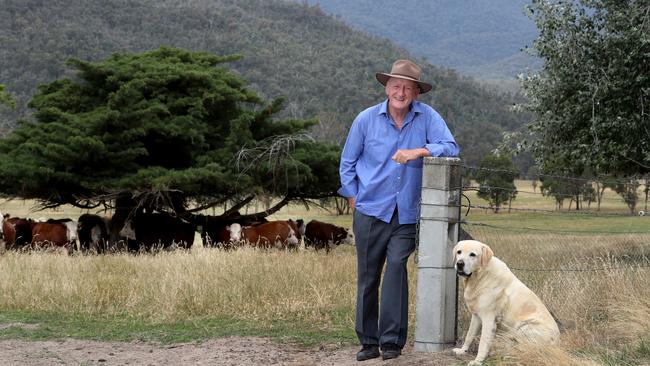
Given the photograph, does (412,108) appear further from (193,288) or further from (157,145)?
(157,145)

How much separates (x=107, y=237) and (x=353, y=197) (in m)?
15.0

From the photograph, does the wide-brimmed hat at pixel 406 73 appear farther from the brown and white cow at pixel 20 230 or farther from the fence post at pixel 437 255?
the brown and white cow at pixel 20 230

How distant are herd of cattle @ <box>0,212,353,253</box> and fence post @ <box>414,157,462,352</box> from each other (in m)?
11.4

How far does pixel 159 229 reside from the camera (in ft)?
71.1

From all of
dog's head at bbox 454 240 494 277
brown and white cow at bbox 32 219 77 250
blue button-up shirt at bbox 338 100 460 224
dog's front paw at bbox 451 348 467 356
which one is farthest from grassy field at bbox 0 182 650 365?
brown and white cow at bbox 32 219 77 250

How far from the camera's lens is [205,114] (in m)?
21.3

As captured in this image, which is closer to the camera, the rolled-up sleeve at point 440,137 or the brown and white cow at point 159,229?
the rolled-up sleeve at point 440,137

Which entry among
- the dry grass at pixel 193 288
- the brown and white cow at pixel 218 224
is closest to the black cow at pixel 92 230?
the brown and white cow at pixel 218 224

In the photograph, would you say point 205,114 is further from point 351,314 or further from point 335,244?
point 351,314

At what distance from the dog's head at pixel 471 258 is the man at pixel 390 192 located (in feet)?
2.14

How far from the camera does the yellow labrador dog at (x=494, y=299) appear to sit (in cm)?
729

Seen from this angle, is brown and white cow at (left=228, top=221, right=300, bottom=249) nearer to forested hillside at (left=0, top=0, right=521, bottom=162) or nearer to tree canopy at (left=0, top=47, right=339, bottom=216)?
tree canopy at (left=0, top=47, right=339, bottom=216)

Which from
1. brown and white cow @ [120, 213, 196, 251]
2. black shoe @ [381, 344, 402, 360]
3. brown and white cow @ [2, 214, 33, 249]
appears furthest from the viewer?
brown and white cow @ [120, 213, 196, 251]

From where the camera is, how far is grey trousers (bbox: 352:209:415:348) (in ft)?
25.7
